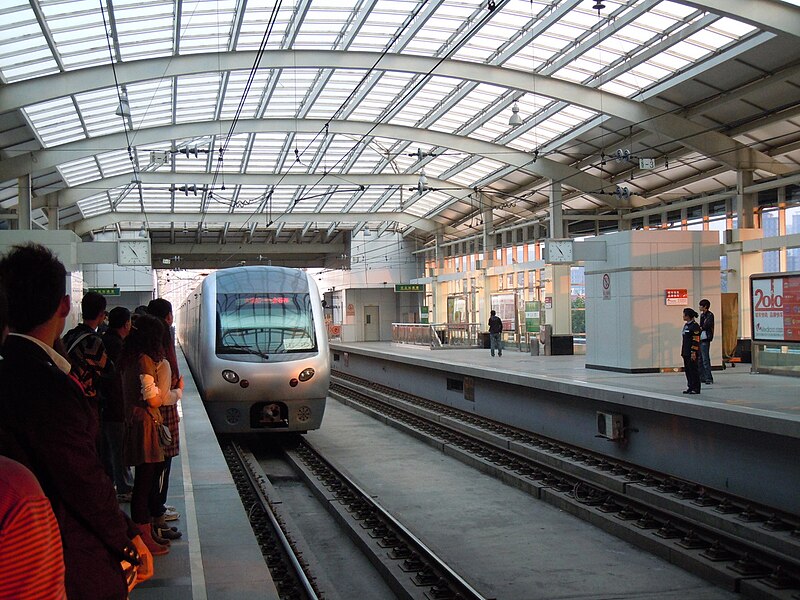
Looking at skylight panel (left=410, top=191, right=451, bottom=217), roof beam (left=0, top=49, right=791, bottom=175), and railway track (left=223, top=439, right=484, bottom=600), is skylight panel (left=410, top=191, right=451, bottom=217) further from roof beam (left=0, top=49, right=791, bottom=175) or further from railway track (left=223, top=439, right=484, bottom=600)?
railway track (left=223, top=439, right=484, bottom=600)

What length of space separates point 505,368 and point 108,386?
587 inches

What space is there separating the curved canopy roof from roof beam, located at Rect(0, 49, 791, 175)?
0.05 m

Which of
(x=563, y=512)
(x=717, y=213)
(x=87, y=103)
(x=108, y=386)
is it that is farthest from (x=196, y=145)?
(x=108, y=386)

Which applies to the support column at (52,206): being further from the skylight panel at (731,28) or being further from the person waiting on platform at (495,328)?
the skylight panel at (731,28)

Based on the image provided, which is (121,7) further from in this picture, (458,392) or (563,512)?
(563,512)

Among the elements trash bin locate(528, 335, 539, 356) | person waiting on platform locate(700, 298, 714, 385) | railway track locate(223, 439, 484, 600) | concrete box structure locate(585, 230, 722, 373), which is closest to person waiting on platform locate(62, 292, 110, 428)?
railway track locate(223, 439, 484, 600)

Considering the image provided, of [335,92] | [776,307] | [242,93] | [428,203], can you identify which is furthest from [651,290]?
[428,203]

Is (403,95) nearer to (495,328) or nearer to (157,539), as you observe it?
(495,328)

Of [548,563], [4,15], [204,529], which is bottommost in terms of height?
[548,563]

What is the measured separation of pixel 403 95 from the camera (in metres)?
26.3

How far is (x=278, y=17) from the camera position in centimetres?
2041

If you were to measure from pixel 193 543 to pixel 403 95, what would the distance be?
71.0 feet

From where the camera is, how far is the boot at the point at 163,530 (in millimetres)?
6441

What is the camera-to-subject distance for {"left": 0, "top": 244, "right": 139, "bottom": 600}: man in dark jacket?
224 cm
